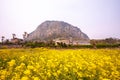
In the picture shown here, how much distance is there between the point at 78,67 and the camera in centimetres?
1342

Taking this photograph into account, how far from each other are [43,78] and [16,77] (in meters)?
1.20

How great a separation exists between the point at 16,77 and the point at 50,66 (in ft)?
13.8

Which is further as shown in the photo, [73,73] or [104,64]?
[104,64]

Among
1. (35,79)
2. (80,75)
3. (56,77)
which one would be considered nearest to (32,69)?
(56,77)

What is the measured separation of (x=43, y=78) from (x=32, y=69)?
3.97 ft

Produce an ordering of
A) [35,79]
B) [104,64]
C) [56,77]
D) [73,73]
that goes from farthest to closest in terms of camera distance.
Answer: [104,64], [73,73], [56,77], [35,79]

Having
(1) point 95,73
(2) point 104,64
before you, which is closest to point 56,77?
(1) point 95,73

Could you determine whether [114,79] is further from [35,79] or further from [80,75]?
[35,79]

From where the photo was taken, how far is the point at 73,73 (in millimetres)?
12219

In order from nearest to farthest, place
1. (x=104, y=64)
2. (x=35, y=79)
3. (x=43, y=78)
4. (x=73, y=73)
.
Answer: (x=35, y=79) → (x=43, y=78) → (x=73, y=73) → (x=104, y=64)

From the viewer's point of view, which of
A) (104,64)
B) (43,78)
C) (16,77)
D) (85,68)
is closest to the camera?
(16,77)

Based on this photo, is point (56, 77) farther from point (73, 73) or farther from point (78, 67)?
point (78, 67)

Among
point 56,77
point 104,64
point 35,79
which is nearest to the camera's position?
point 35,79

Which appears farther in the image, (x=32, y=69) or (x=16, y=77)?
(x=32, y=69)
